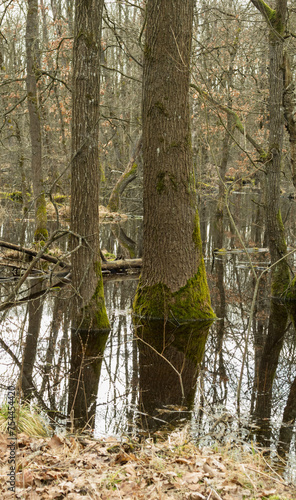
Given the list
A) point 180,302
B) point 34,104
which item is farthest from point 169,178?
point 34,104

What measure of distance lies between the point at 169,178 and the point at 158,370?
11.4 feet

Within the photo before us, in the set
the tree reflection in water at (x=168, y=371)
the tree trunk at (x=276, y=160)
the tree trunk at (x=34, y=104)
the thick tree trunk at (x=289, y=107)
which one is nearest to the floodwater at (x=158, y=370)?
the tree reflection in water at (x=168, y=371)

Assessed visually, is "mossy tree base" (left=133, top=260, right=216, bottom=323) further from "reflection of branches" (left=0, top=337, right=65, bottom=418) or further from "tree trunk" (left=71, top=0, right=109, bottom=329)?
"reflection of branches" (left=0, top=337, right=65, bottom=418)

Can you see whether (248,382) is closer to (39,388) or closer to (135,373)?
(135,373)

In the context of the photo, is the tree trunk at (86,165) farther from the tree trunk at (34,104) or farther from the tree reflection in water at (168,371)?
the tree trunk at (34,104)

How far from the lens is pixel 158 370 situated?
6.75 metres

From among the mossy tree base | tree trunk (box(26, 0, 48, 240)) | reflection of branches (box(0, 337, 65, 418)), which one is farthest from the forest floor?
tree trunk (box(26, 0, 48, 240))

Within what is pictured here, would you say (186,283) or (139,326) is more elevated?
(186,283)

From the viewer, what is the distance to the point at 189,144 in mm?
8766

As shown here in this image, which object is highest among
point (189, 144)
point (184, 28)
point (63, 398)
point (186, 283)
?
point (184, 28)

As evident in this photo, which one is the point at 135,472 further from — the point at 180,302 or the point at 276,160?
the point at 276,160

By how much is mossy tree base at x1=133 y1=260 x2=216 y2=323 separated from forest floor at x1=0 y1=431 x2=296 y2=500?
449cm

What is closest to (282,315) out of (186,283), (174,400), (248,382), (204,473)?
(186,283)

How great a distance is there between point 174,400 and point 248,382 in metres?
1.18
